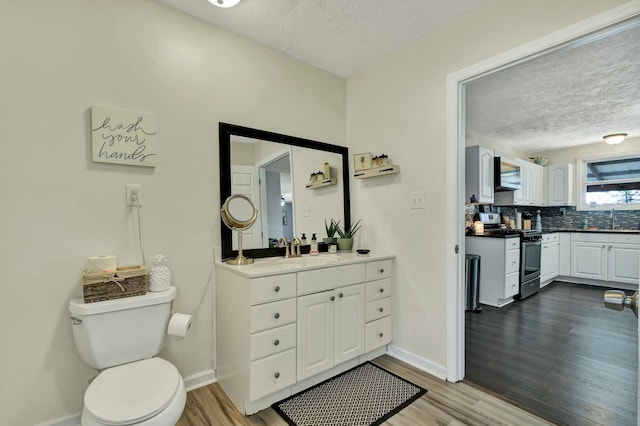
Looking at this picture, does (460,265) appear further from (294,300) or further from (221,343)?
(221,343)

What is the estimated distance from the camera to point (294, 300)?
1.78 metres

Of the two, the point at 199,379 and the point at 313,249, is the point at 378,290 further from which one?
the point at 199,379

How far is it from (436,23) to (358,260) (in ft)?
5.43

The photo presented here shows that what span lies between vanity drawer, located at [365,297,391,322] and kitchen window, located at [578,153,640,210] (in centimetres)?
504

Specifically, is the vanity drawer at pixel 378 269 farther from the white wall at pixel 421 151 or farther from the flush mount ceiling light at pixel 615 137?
the flush mount ceiling light at pixel 615 137

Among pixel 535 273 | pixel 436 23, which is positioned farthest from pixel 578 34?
pixel 535 273

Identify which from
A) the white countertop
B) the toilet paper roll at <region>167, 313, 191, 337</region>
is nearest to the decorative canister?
the toilet paper roll at <region>167, 313, 191, 337</region>

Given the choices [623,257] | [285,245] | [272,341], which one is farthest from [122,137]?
[623,257]

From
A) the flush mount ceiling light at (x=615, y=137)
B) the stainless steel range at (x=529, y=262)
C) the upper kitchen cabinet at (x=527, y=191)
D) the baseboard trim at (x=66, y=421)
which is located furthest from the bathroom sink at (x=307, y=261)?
the flush mount ceiling light at (x=615, y=137)

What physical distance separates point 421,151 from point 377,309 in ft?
3.91

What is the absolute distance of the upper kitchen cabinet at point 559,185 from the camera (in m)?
5.09

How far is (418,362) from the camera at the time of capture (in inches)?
85.3

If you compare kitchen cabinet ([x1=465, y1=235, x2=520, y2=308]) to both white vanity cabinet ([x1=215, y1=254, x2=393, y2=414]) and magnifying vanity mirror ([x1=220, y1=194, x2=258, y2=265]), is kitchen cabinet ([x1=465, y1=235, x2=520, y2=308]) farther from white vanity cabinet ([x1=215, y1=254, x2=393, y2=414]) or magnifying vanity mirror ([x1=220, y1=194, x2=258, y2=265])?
magnifying vanity mirror ([x1=220, y1=194, x2=258, y2=265])

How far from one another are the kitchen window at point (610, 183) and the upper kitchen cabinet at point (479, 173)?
2.54 m
